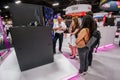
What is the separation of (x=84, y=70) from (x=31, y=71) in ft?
4.49

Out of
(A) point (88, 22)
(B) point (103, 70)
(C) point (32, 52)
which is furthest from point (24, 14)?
(B) point (103, 70)

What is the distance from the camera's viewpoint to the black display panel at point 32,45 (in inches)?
97.7

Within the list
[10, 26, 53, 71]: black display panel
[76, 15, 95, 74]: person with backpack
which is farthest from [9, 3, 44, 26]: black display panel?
[76, 15, 95, 74]: person with backpack

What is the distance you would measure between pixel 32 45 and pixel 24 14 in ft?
3.18

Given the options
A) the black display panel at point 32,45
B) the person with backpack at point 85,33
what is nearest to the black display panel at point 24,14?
the black display panel at point 32,45

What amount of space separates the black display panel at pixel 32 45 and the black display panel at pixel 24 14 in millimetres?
602

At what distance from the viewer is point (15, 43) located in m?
2.45

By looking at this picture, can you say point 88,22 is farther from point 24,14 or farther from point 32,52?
point 24,14

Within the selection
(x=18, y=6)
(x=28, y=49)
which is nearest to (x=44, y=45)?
(x=28, y=49)

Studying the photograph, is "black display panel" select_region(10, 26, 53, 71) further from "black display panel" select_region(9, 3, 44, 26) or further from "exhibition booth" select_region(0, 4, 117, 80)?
"black display panel" select_region(9, 3, 44, 26)

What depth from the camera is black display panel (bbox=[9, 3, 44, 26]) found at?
2.76 metres

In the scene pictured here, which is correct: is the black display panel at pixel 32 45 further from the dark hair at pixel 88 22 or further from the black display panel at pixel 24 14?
the dark hair at pixel 88 22

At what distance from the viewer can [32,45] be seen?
8.99ft

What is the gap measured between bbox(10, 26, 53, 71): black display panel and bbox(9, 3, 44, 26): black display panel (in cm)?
60
